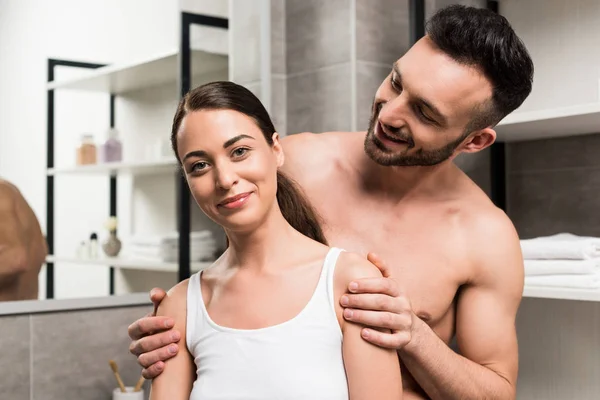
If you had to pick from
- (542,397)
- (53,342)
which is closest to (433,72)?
(542,397)

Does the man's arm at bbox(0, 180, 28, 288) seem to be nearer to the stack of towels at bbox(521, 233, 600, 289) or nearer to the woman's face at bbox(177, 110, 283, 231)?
the woman's face at bbox(177, 110, 283, 231)

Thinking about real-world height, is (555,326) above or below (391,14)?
below

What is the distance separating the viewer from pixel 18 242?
83.6 inches

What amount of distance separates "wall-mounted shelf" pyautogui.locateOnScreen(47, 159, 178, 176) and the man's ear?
1.15m

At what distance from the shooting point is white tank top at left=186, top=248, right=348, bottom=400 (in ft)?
3.57

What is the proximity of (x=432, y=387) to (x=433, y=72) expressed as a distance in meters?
0.56

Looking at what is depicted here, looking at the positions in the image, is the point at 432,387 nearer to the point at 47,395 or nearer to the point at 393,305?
the point at 393,305

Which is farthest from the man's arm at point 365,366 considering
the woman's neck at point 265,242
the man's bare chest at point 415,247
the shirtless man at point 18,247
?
the shirtless man at point 18,247

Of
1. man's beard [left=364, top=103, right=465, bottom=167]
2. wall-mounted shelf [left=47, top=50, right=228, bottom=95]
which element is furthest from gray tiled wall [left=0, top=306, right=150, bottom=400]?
man's beard [left=364, top=103, right=465, bottom=167]

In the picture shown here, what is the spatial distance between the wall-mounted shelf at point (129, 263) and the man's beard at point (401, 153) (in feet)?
A: 3.72

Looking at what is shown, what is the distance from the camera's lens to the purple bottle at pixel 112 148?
230 centimetres

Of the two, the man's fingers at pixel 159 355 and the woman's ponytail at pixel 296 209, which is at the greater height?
the woman's ponytail at pixel 296 209

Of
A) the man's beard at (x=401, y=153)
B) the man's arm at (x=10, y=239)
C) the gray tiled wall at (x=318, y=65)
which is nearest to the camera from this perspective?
the man's beard at (x=401, y=153)

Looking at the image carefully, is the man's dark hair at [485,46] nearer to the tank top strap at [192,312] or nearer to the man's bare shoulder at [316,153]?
the man's bare shoulder at [316,153]
